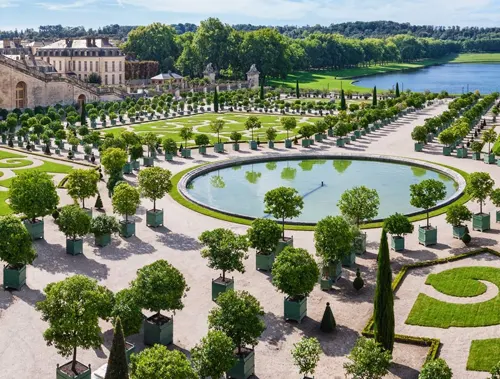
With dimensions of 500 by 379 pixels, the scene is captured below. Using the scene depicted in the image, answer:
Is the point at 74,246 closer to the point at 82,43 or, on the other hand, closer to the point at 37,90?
the point at 37,90

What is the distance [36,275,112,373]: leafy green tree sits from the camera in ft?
68.3

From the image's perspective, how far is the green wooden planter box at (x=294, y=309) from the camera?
25.8 meters

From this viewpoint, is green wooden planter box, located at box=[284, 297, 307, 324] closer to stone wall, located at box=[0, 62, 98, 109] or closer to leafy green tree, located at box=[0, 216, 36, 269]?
leafy green tree, located at box=[0, 216, 36, 269]

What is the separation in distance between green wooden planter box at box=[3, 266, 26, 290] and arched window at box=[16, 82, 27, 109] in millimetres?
71963

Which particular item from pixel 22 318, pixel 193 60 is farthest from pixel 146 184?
pixel 193 60

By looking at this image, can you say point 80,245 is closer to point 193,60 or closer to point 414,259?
point 414,259

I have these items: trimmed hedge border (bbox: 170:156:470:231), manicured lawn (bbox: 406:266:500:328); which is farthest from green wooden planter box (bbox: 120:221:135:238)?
manicured lawn (bbox: 406:266:500:328)

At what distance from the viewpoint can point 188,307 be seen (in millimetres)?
27125

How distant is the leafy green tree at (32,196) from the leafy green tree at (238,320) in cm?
1627

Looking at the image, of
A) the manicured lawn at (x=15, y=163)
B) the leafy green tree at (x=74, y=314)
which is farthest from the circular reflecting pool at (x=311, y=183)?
the leafy green tree at (x=74, y=314)

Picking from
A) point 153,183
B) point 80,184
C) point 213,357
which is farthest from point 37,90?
point 213,357

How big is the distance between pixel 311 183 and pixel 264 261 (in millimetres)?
19829

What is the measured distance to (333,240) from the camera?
1150 inches

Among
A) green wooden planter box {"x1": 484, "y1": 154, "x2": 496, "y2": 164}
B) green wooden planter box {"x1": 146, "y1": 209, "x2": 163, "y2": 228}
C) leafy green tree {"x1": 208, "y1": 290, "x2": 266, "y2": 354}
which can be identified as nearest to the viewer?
leafy green tree {"x1": 208, "y1": 290, "x2": 266, "y2": 354}
